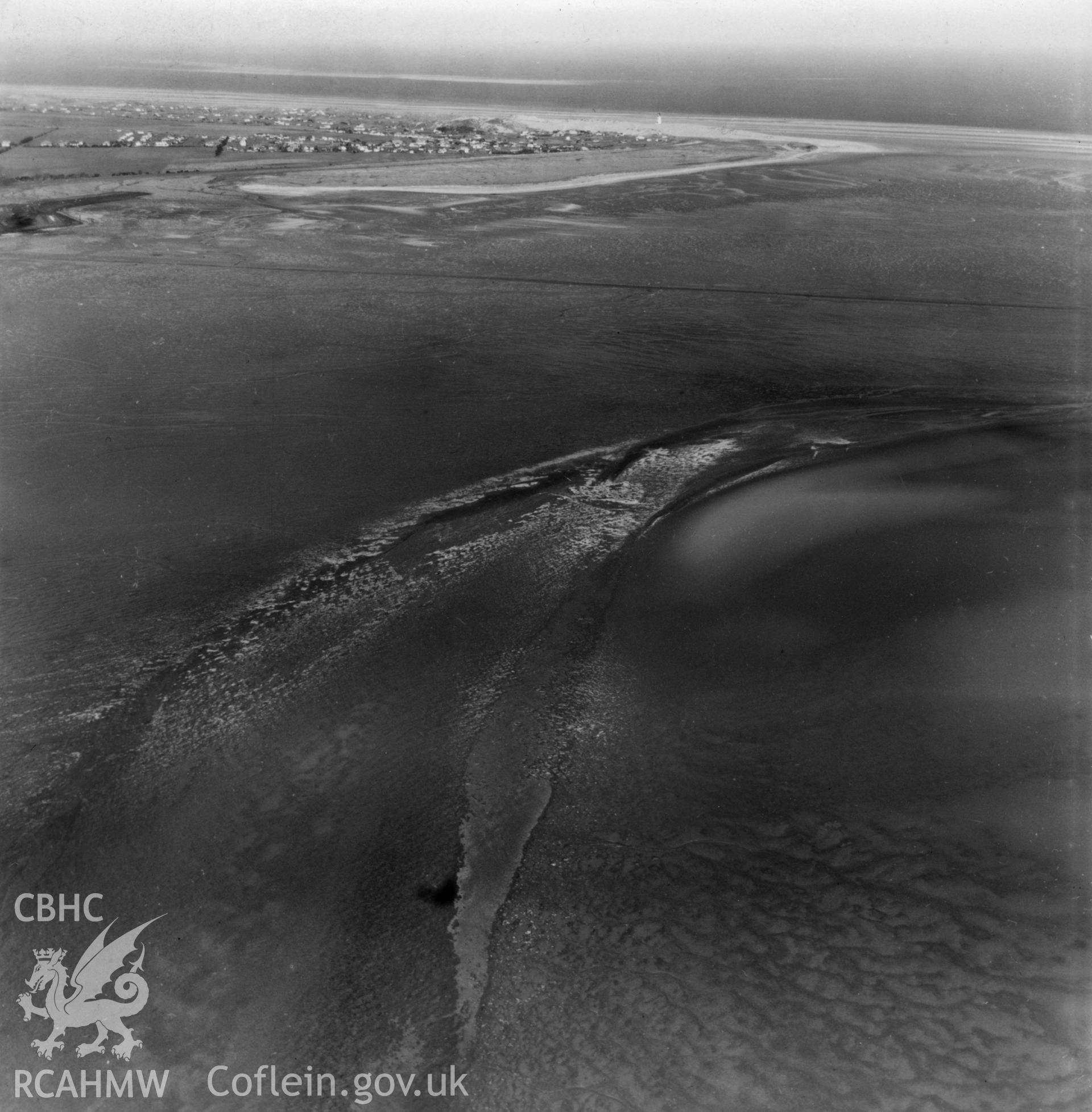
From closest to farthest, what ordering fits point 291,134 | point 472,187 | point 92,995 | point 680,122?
point 92,995 < point 472,187 < point 291,134 < point 680,122

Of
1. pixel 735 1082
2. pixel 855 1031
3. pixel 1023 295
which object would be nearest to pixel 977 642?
pixel 855 1031

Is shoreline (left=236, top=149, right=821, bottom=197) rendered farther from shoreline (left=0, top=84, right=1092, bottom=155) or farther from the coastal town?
shoreline (left=0, top=84, right=1092, bottom=155)

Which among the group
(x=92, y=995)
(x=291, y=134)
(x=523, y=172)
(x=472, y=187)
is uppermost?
(x=291, y=134)

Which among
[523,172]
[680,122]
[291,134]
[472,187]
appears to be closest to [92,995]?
[472,187]

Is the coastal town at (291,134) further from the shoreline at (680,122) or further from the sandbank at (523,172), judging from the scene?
the shoreline at (680,122)

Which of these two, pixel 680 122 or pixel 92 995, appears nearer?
pixel 92 995

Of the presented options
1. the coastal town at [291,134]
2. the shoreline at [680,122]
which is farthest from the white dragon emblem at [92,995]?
the shoreline at [680,122]

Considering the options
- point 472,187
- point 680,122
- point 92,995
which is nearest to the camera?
point 92,995

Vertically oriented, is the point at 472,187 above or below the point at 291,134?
below

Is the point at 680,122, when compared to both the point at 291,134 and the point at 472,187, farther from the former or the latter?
the point at 472,187
